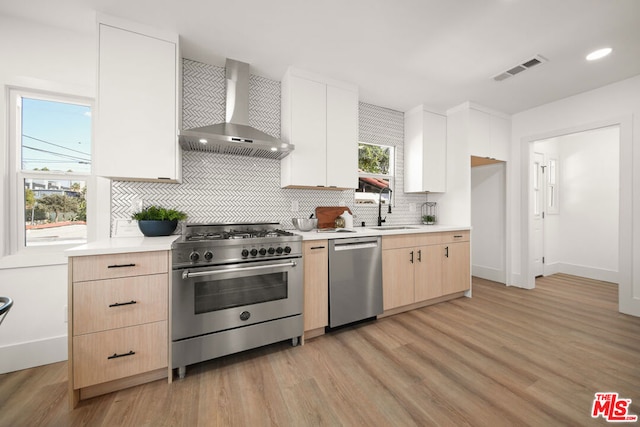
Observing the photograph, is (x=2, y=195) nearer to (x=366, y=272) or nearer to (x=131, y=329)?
(x=131, y=329)

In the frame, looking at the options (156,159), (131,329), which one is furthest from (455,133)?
(131,329)

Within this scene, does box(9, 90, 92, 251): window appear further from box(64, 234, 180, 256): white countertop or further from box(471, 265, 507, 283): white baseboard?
box(471, 265, 507, 283): white baseboard

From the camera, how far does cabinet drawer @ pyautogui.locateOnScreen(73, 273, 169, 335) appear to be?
A: 1521 millimetres

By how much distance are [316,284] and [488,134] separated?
11.3 feet

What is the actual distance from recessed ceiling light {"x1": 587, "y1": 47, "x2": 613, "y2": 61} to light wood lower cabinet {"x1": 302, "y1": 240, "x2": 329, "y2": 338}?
3.18 metres

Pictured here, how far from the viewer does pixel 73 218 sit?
2.15 metres

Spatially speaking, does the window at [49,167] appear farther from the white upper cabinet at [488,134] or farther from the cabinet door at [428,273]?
the white upper cabinet at [488,134]

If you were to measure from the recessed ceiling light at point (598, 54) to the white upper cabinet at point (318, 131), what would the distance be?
230 cm

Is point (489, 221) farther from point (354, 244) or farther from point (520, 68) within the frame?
point (354, 244)

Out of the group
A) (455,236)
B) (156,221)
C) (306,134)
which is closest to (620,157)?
(455,236)

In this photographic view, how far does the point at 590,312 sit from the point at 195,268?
4270 millimetres

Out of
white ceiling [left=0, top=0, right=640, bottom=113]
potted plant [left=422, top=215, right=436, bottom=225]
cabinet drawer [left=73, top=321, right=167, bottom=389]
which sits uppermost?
white ceiling [left=0, top=0, right=640, bottom=113]

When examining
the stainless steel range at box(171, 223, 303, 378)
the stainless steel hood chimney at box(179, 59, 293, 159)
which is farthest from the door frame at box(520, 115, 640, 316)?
the stainless steel hood chimney at box(179, 59, 293, 159)
